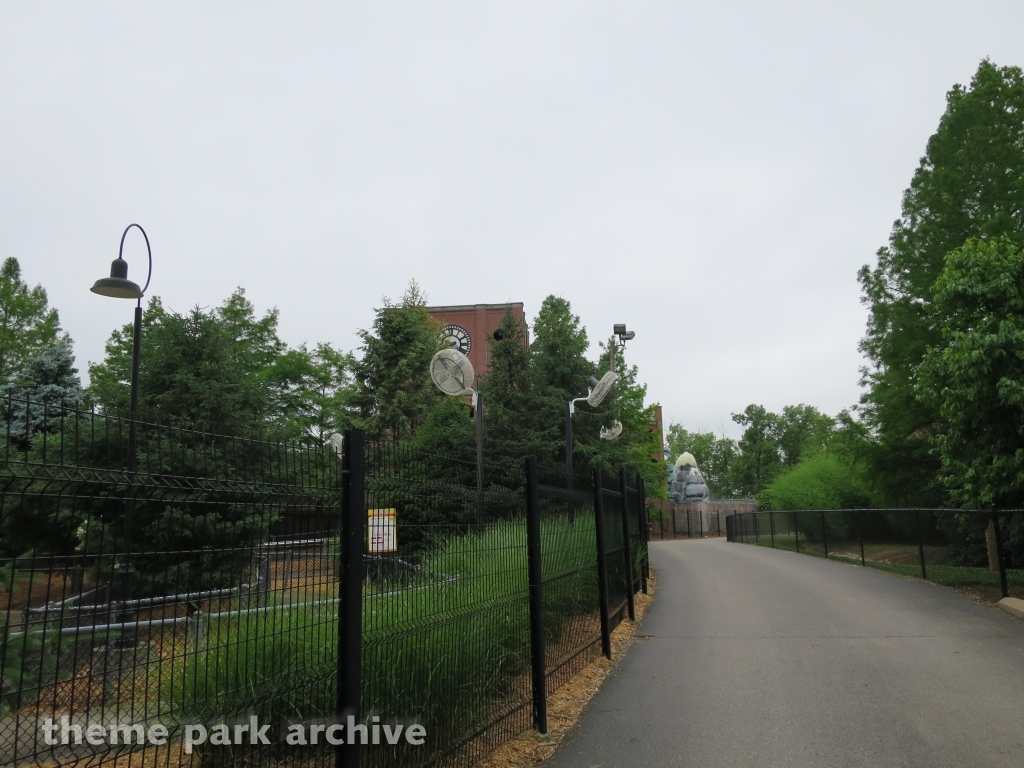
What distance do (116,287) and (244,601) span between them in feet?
29.5

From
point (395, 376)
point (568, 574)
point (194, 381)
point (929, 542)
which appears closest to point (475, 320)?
point (395, 376)

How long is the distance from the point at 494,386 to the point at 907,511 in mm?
11043

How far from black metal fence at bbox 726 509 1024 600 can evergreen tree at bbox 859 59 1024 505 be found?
5.91 feet

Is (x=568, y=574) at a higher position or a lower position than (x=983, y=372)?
lower

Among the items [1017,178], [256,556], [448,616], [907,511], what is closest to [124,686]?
[256,556]

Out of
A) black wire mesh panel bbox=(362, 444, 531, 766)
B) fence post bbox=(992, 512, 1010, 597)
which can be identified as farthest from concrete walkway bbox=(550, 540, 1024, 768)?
black wire mesh panel bbox=(362, 444, 531, 766)

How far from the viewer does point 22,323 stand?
3316 centimetres

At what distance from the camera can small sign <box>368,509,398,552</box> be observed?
3.96 metres

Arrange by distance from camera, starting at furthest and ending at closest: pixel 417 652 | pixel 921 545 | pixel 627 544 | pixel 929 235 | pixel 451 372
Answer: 1. pixel 929 235
2. pixel 921 545
3. pixel 451 372
4. pixel 627 544
5. pixel 417 652

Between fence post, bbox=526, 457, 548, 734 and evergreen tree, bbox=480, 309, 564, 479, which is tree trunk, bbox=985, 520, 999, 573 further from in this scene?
fence post, bbox=526, 457, 548, 734

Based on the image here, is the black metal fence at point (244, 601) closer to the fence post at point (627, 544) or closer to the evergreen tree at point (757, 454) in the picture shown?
the fence post at point (627, 544)

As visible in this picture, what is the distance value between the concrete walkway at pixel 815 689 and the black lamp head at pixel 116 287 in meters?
7.82

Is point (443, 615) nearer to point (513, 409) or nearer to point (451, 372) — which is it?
point (451, 372)

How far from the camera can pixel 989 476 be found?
474 inches
